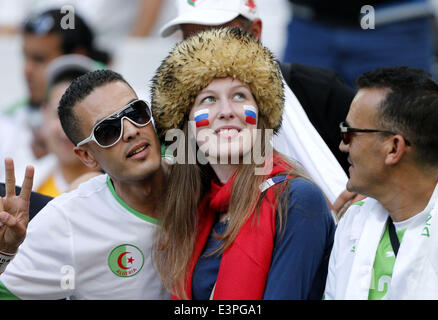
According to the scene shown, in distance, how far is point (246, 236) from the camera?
2.79m

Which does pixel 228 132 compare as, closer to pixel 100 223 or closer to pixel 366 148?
pixel 366 148

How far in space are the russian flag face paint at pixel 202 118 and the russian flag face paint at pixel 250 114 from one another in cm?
16

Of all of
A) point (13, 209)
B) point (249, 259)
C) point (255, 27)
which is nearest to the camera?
point (249, 259)

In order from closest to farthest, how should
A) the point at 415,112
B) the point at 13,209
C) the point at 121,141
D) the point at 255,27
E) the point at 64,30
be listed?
the point at 415,112, the point at 13,209, the point at 121,141, the point at 255,27, the point at 64,30

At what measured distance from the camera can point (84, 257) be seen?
3.14 meters

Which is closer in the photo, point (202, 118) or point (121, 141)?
point (202, 118)

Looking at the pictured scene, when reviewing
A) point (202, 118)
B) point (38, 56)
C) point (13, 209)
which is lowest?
A: point (13, 209)

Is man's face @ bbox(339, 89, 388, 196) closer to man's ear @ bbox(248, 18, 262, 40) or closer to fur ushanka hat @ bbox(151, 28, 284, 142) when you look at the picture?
fur ushanka hat @ bbox(151, 28, 284, 142)

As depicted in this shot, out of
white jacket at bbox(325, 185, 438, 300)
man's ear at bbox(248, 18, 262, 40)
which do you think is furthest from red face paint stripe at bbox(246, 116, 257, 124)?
man's ear at bbox(248, 18, 262, 40)

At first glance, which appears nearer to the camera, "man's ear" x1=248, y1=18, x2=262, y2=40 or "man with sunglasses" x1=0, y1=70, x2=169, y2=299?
"man with sunglasses" x1=0, y1=70, x2=169, y2=299

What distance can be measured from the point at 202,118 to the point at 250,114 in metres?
Result: 0.19

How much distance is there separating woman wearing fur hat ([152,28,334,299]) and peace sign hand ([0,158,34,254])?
1.89ft

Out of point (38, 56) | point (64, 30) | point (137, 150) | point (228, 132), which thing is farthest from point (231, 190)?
point (38, 56)

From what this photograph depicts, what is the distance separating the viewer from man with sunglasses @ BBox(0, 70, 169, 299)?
10.1 feet
